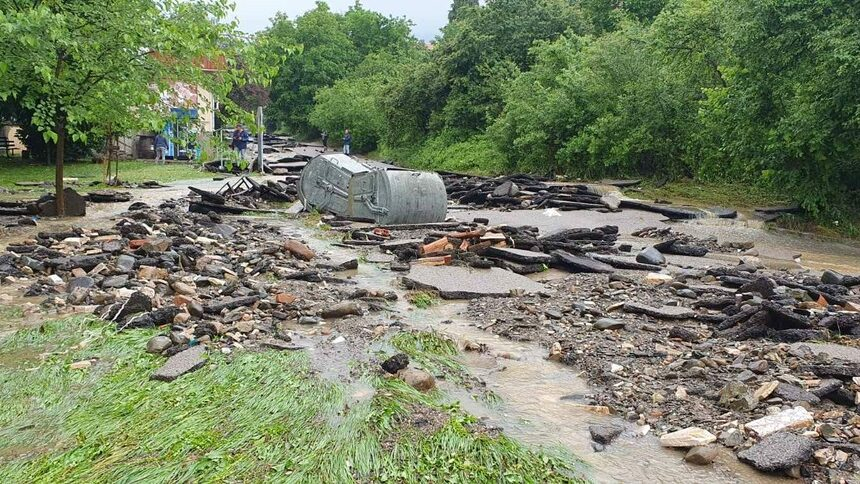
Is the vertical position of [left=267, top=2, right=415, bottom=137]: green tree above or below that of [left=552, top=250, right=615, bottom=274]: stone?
above

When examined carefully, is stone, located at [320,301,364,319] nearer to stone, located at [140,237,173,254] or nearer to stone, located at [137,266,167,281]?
stone, located at [137,266,167,281]

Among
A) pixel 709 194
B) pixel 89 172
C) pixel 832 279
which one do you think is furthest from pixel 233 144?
pixel 832 279

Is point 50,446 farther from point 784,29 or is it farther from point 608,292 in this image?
point 784,29

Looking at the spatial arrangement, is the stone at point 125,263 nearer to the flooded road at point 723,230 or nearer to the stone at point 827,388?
the stone at point 827,388

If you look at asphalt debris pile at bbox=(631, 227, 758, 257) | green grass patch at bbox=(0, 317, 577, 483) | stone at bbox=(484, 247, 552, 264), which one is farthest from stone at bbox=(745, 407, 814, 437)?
asphalt debris pile at bbox=(631, 227, 758, 257)

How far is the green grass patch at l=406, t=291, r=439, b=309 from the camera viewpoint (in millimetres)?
7729

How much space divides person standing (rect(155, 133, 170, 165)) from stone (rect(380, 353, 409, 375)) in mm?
30018

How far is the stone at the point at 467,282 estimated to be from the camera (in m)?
8.29

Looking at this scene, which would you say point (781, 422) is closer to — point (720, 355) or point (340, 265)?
point (720, 355)

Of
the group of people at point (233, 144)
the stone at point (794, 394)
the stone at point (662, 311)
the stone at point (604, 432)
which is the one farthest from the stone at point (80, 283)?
the group of people at point (233, 144)

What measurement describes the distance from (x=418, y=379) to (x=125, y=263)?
5103mm

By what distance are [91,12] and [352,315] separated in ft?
23.3

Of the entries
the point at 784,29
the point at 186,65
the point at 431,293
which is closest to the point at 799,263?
the point at 784,29

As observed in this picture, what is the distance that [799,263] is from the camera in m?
11.5
